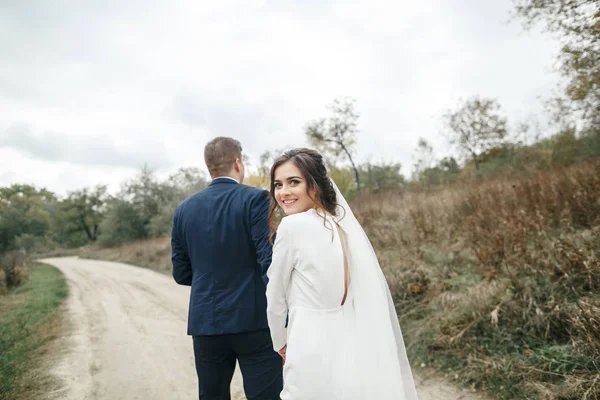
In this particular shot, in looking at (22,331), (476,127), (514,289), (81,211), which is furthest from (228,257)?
(81,211)

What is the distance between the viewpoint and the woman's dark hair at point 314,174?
1.63 metres

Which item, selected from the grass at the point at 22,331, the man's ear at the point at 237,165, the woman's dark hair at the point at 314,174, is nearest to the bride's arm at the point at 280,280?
the woman's dark hair at the point at 314,174

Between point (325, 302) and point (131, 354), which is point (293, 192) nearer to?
point (325, 302)

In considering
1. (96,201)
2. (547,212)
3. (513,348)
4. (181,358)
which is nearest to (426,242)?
(547,212)

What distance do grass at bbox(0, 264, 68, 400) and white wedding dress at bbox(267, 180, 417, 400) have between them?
4.12 metres

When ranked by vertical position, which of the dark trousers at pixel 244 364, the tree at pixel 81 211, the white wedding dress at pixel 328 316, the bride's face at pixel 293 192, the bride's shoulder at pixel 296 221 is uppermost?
the tree at pixel 81 211

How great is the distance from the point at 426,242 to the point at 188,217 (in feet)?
16.9

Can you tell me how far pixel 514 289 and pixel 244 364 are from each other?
11.2 ft

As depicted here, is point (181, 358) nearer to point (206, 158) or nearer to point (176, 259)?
point (176, 259)

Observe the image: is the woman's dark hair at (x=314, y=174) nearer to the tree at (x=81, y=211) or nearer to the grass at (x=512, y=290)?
the grass at (x=512, y=290)

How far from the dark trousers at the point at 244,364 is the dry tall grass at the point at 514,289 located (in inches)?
92.2

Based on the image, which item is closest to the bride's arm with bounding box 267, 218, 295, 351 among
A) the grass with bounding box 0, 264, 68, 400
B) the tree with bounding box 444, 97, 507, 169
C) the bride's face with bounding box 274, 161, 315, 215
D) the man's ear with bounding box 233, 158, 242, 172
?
the bride's face with bounding box 274, 161, 315, 215

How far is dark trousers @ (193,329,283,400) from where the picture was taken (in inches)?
75.7

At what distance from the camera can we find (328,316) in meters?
1.41
